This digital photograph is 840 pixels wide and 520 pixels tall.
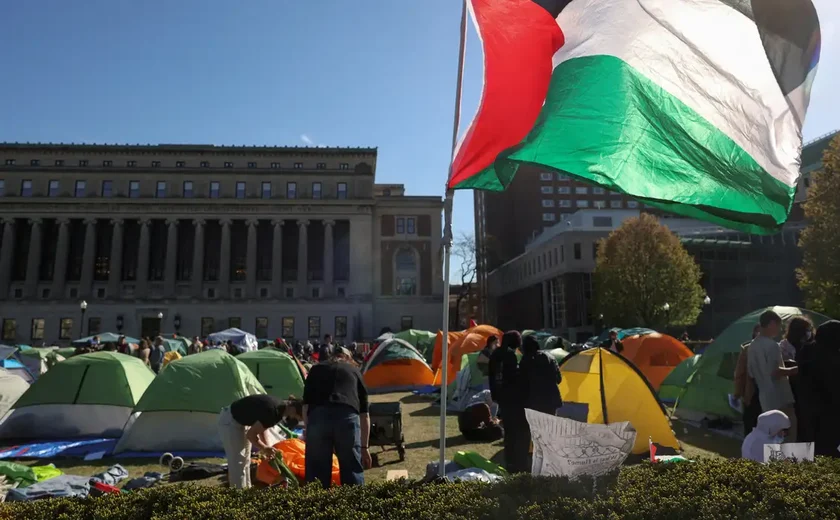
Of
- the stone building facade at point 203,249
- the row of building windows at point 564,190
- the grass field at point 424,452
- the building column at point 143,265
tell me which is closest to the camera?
A: the grass field at point 424,452

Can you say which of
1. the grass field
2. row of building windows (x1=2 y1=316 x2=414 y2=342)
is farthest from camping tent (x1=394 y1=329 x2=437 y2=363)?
row of building windows (x1=2 y1=316 x2=414 y2=342)

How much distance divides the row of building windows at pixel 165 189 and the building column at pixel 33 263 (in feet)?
14.8

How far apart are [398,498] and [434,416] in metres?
10.9

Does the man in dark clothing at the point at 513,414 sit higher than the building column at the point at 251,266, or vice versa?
the building column at the point at 251,266

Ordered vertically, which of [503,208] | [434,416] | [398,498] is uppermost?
[503,208]

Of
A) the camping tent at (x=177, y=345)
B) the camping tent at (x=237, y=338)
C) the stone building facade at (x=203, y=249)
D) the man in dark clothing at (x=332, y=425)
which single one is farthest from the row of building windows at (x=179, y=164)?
the man in dark clothing at (x=332, y=425)

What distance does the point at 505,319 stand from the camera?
247 ft

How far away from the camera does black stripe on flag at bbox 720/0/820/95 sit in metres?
4.88

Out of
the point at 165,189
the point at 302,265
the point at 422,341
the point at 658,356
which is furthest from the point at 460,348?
the point at 165,189

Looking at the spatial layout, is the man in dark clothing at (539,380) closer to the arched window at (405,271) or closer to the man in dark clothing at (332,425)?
the man in dark clothing at (332,425)

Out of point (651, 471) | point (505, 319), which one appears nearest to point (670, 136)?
point (651, 471)

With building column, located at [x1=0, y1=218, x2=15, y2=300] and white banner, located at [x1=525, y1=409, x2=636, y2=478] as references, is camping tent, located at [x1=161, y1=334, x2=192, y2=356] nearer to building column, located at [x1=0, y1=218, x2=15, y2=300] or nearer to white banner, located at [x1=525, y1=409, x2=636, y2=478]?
white banner, located at [x1=525, y1=409, x2=636, y2=478]

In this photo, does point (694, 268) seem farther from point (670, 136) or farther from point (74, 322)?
point (74, 322)

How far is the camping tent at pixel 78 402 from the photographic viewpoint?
1111cm
